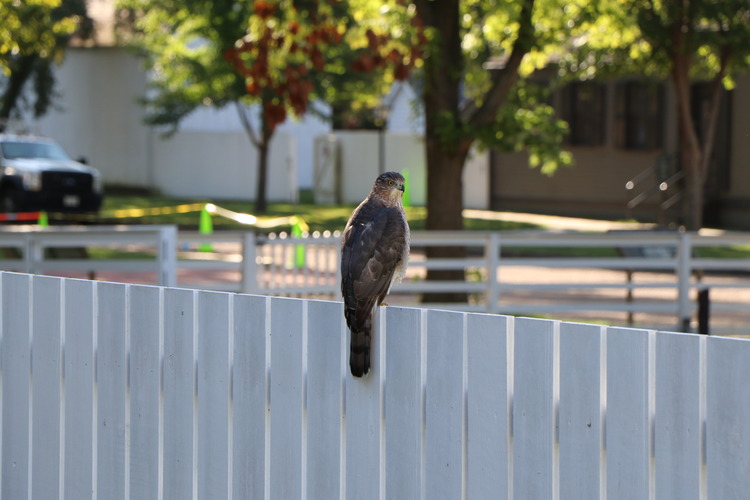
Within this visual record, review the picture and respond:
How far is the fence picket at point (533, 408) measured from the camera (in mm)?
4027

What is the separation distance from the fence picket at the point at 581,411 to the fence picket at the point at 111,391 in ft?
6.92

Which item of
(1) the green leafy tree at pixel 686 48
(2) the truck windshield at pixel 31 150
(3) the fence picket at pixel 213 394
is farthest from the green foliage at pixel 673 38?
(3) the fence picket at pixel 213 394

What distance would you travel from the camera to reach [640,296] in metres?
18.7

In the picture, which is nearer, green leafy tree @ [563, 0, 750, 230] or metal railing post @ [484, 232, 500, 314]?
metal railing post @ [484, 232, 500, 314]

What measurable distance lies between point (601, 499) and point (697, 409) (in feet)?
1.50

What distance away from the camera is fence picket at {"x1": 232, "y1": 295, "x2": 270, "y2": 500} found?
4.87 metres

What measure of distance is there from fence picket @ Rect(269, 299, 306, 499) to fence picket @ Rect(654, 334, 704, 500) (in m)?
1.49

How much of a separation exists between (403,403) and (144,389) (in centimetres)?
133

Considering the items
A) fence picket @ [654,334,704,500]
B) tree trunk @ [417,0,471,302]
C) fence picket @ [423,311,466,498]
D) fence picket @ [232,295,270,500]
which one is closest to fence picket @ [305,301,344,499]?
fence picket @ [232,295,270,500]

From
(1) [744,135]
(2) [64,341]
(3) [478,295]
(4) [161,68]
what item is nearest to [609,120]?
(1) [744,135]

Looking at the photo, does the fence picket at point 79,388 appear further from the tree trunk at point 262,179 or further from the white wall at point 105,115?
the white wall at point 105,115

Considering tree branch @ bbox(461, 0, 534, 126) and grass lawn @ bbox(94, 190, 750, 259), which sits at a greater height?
tree branch @ bbox(461, 0, 534, 126)

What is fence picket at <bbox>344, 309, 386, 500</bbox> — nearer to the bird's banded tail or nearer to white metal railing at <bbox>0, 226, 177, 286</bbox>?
the bird's banded tail

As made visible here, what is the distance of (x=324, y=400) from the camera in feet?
15.4
